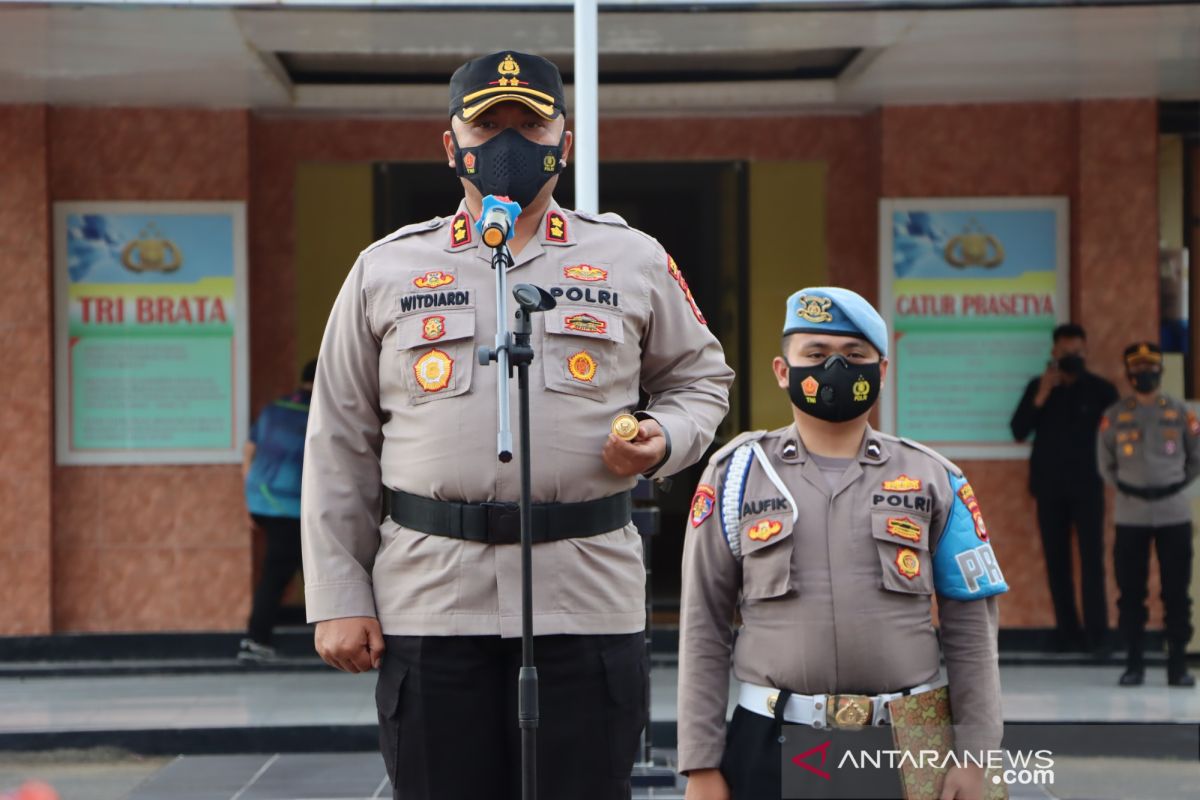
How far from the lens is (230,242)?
32.6 feet

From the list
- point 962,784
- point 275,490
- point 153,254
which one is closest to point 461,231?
point 962,784

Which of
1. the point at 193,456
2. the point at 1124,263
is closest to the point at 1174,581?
the point at 1124,263

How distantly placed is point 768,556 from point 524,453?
0.71 m

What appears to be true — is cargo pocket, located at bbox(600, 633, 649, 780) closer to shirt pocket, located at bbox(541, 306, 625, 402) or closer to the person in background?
shirt pocket, located at bbox(541, 306, 625, 402)

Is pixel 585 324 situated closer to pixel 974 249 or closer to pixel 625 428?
pixel 625 428

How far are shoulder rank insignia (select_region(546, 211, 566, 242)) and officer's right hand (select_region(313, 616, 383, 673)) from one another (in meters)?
0.79

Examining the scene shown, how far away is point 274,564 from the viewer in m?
9.53

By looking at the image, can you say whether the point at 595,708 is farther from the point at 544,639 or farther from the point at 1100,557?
the point at 1100,557

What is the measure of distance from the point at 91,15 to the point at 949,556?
5638mm

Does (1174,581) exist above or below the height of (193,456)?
below

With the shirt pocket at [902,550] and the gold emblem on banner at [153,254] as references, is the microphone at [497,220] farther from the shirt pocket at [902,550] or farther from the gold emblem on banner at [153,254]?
the gold emblem on banner at [153,254]

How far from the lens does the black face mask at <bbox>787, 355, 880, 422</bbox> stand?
3375 mm

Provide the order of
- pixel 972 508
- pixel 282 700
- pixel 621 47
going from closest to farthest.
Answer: pixel 972 508, pixel 621 47, pixel 282 700

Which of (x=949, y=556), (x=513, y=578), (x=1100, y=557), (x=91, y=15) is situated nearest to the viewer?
(x=513, y=578)
